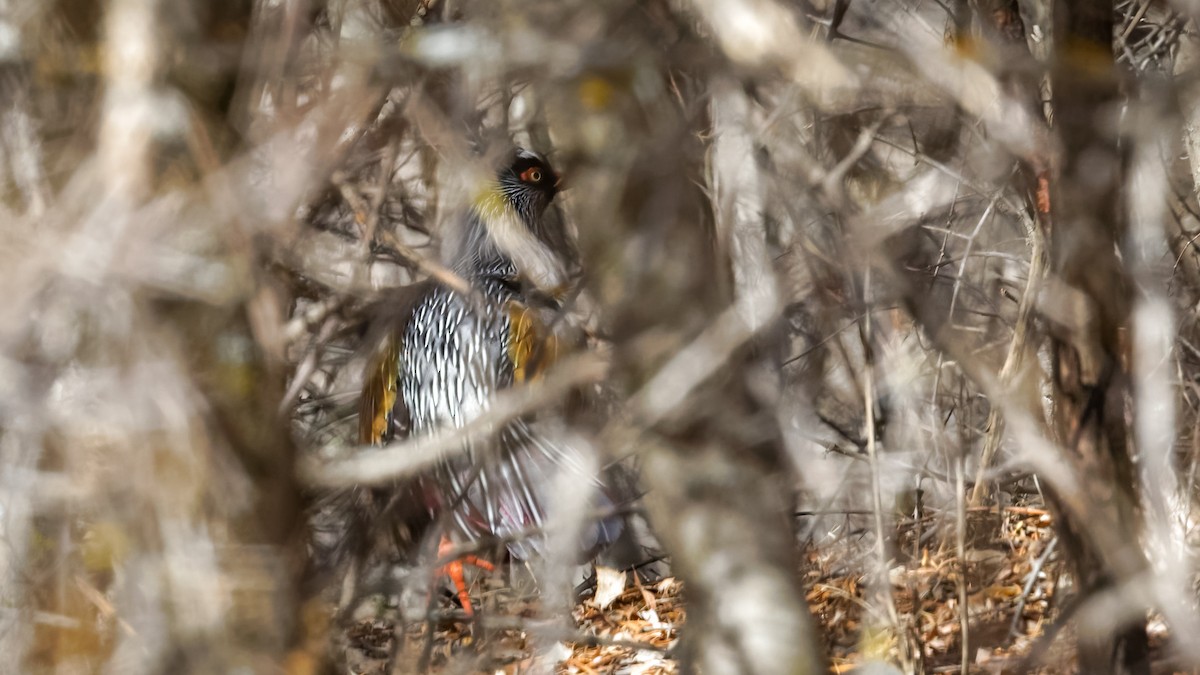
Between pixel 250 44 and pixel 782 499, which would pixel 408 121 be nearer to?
pixel 250 44

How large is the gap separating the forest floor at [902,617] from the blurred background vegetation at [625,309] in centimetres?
3

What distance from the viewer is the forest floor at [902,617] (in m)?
3.49

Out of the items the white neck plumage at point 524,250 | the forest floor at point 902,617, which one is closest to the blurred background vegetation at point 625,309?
the forest floor at point 902,617

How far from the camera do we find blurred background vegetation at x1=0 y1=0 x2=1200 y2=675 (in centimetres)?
192

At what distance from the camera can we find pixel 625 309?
9.22 feet

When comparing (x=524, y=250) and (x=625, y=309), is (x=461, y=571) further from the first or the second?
(x=625, y=309)

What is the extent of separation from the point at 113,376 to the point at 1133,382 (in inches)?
88.8

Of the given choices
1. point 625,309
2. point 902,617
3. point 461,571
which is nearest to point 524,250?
point 625,309

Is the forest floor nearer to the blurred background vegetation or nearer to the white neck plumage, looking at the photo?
the blurred background vegetation

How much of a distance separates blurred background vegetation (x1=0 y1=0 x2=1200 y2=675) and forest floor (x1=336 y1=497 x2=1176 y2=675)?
1.1 inches

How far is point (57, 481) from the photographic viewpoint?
2.27 meters

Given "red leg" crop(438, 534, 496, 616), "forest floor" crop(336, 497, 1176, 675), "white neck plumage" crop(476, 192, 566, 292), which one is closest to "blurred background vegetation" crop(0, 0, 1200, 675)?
"forest floor" crop(336, 497, 1176, 675)

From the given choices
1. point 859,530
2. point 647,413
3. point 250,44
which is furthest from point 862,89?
point 859,530

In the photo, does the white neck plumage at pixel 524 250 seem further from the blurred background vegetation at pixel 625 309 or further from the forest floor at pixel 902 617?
the forest floor at pixel 902 617
